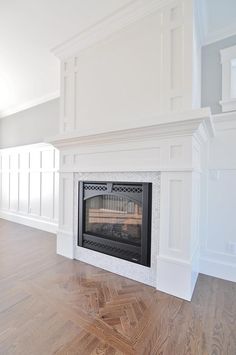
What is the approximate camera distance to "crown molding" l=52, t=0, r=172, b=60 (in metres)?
2.16

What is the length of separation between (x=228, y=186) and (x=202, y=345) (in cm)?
167

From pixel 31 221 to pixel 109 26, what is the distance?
410cm

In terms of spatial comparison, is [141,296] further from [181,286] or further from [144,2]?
[144,2]

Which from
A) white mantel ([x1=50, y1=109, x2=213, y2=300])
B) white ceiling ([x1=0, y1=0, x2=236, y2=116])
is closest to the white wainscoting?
white ceiling ([x1=0, y1=0, x2=236, y2=116])

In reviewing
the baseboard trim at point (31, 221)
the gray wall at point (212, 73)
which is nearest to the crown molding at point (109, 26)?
the gray wall at point (212, 73)

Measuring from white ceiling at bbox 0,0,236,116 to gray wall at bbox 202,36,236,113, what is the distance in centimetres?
10

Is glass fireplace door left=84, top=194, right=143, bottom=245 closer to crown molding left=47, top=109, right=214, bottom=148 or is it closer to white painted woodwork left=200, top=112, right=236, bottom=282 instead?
crown molding left=47, top=109, right=214, bottom=148

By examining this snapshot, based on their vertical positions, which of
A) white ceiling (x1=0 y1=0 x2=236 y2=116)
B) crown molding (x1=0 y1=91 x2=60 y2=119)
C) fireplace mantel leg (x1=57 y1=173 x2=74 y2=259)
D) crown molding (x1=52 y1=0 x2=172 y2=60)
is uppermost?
white ceiling (x1=0 y1=0 x2=236 y2=116)

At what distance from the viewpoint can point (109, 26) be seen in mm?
2445

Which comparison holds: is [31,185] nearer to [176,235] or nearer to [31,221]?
[31,221]

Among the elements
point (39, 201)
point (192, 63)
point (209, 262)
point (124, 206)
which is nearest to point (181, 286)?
point (209, 262)

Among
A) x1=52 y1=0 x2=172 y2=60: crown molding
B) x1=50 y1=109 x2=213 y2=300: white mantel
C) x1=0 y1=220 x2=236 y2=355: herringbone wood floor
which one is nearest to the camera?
x1=0 y1=220 x2=236 y2=355: herringbone wood floor

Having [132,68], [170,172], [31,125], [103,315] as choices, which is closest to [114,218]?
[170,172]

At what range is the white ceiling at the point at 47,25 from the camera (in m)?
2.22
